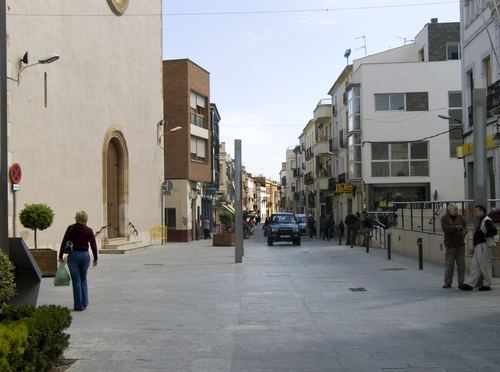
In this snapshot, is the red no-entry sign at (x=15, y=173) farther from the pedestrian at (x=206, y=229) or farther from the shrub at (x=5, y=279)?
the pedestrian at (x=206, y=229)

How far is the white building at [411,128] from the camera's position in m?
42.9

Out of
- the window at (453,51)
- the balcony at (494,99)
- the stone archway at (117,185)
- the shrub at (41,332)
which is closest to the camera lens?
the shrub at (41,332)

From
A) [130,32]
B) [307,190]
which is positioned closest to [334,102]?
[307,190]

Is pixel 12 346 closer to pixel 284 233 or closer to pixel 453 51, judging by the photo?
pixel 284 233

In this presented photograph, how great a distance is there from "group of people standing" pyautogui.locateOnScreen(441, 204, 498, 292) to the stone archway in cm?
1778

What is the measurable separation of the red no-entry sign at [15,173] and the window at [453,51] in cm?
3465

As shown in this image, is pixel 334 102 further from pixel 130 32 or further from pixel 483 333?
pixel 483 333

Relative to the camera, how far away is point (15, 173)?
17.6 meters

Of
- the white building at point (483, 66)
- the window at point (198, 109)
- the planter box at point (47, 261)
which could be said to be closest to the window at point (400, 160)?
the window at point (198, 109)

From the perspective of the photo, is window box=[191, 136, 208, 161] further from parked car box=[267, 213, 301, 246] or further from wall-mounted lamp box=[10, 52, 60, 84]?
wall-mounted lamp box=[10, 52, 60, 84]

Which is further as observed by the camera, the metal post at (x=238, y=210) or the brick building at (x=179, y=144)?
the brick building at (x=179, y=144)

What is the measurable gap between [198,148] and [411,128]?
586 inches

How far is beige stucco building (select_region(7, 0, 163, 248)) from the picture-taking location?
18.9 m

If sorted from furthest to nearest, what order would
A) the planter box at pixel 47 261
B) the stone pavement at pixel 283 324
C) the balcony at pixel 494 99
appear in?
the balcony at pixel 494 99
the planter box at pixel 47 261
the stone pavement at pixel 283 324
